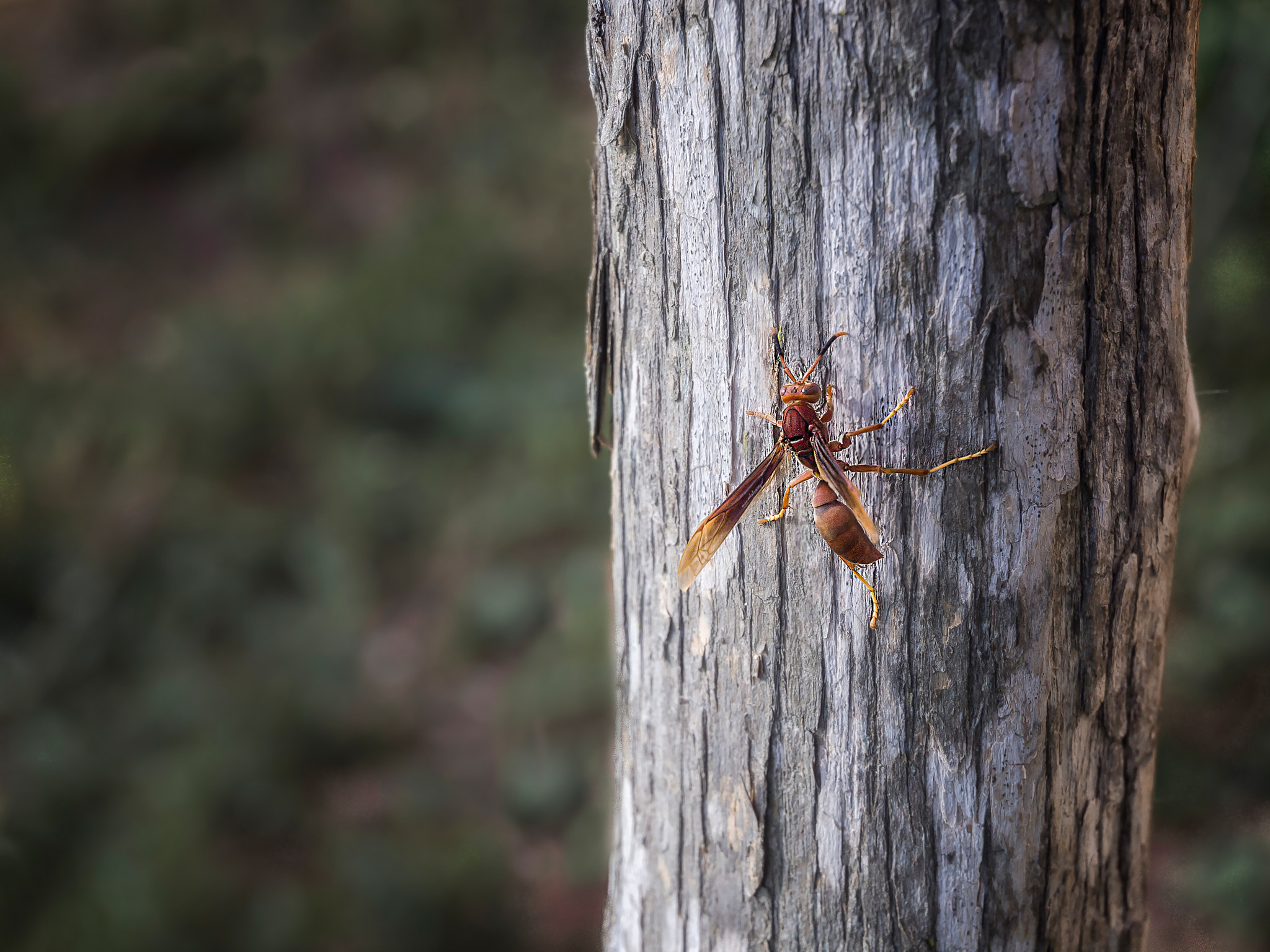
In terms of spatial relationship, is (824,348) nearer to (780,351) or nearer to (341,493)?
(780,351)

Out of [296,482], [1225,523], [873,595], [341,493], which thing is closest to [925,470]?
[873,595]

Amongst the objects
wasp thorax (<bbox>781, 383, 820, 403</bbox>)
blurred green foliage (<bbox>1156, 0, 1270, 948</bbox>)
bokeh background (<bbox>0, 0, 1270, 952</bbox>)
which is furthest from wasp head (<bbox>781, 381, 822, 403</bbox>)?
blurred green foliage (<bbox>1156, 0, 1270, 948</bbox>)

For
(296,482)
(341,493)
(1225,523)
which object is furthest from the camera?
(296,482)

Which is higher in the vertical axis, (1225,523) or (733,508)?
(733,508)

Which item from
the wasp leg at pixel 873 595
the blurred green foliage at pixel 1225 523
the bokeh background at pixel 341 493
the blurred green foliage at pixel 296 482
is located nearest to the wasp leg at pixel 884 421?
the wasp leg at pixel 873 595

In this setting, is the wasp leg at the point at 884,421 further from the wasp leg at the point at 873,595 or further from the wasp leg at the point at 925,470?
the wasp leg at the point at 873,595
